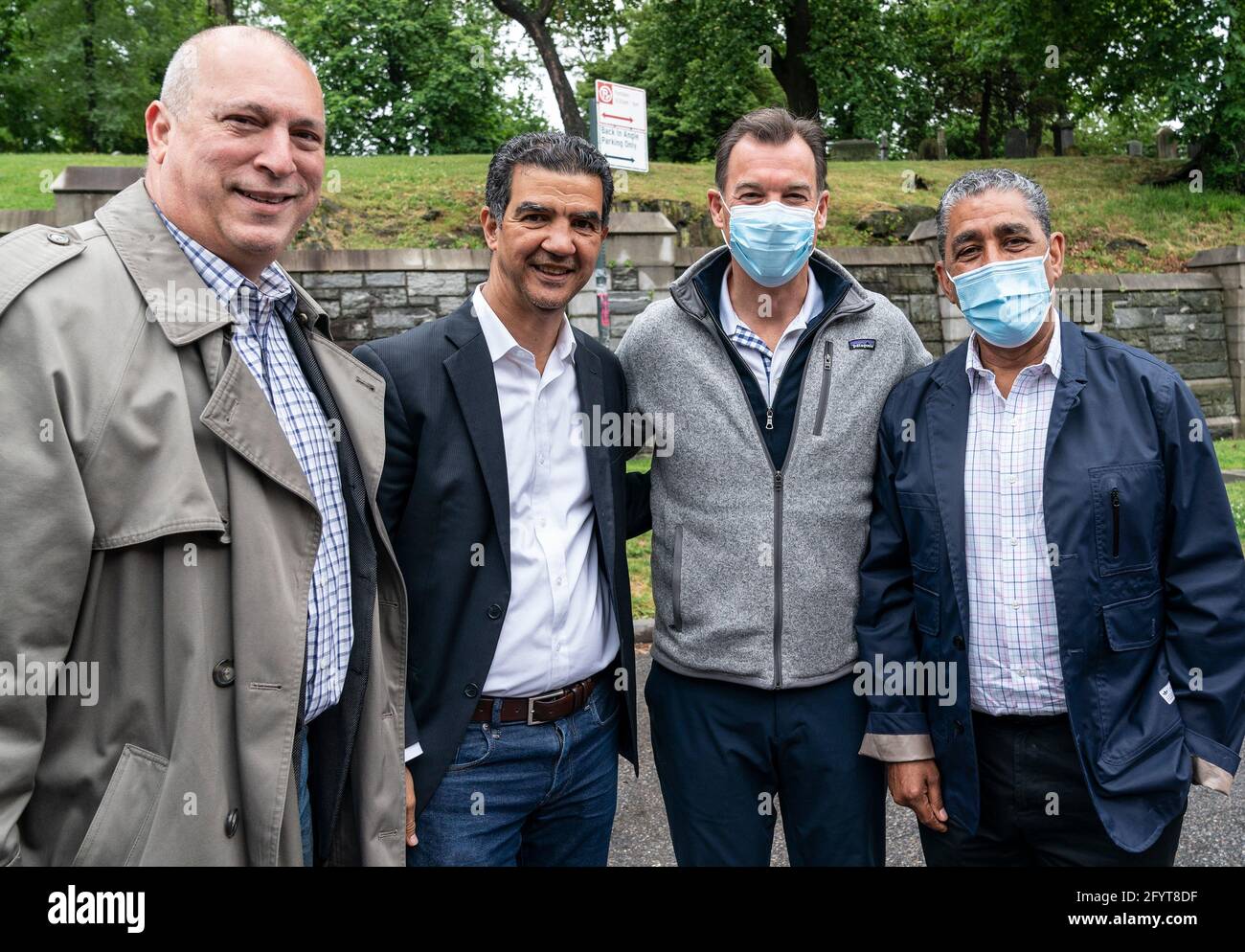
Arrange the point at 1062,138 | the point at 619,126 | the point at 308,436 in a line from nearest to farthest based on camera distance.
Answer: the point at 308,436 → the point at 619,126 → the point at 1062,138

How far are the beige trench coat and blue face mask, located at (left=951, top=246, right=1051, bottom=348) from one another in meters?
1.81

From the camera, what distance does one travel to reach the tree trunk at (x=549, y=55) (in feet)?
51.8

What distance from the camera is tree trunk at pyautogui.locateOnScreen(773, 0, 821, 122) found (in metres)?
20.5

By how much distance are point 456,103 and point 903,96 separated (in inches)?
469

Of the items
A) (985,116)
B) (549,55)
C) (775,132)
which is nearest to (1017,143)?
(985,116)

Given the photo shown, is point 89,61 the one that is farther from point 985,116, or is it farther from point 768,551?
point 768,551

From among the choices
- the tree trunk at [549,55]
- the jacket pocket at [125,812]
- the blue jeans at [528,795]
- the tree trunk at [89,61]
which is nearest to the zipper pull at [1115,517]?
the blue jeans at [528,795]

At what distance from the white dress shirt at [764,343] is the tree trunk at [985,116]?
31.9 m

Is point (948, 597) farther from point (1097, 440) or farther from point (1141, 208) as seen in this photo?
point (1141, 208)

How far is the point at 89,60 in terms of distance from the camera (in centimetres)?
2722

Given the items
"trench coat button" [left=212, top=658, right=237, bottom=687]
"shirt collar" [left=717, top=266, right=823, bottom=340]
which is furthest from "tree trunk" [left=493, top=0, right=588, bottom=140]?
"trench coat button" [left=212, top=658, right=237, bottom=687]

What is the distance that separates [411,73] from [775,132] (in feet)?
89.4

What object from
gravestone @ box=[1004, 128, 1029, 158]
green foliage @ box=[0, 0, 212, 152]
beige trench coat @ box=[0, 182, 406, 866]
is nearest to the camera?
beige trench coat @ box=[0, 182, 406, 866]

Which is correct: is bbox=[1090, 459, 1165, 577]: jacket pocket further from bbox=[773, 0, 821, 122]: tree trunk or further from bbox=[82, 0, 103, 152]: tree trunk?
bbox=[82, 0, 103, 152]: tree trunk
